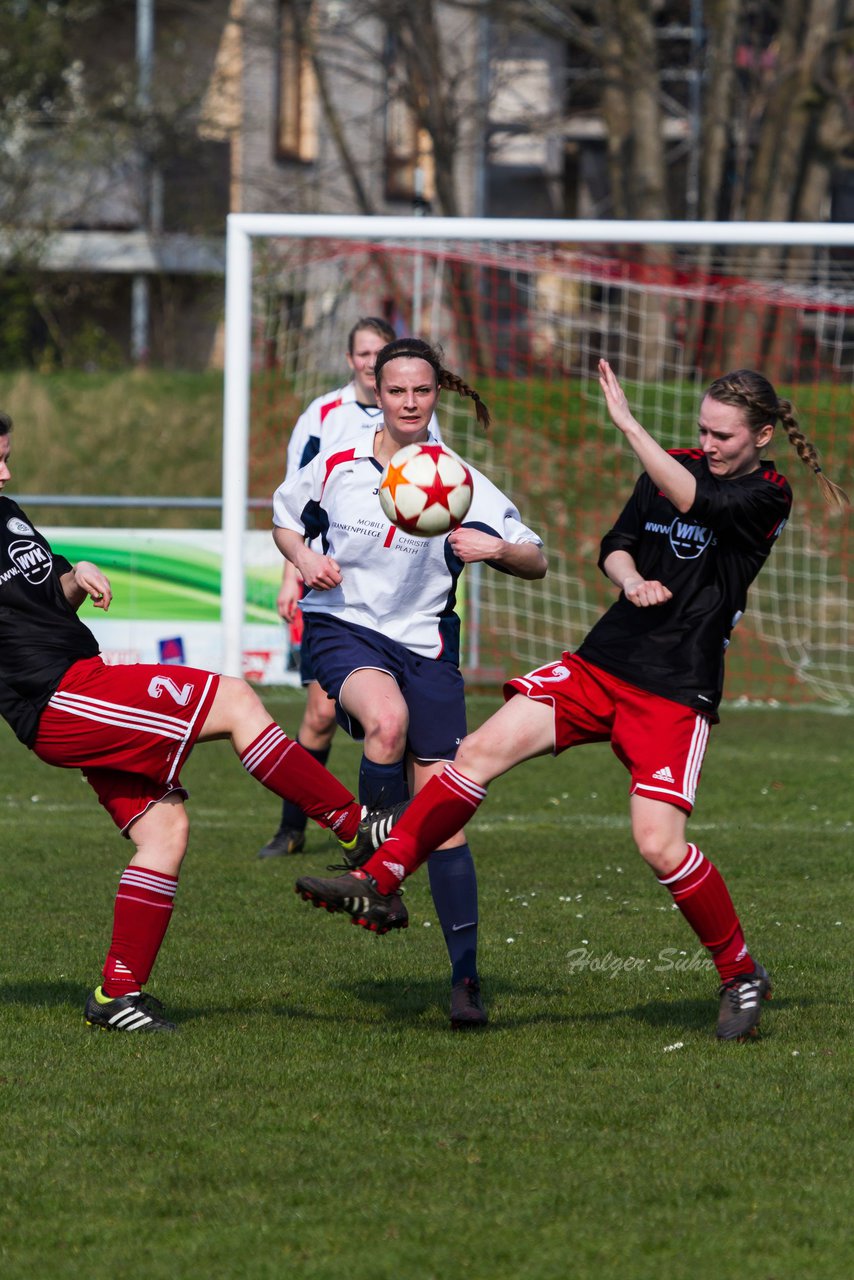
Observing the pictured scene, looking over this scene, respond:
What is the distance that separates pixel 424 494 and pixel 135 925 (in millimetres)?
1507

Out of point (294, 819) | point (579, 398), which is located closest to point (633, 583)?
point (294, 819)

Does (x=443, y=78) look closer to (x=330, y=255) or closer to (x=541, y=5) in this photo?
(x=541, y=5)

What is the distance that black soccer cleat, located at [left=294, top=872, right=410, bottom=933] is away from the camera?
4555mm

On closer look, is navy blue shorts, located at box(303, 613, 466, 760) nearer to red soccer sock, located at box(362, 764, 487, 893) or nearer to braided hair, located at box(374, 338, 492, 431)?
red soccer sock, located at box(362, 764, 487, 893)

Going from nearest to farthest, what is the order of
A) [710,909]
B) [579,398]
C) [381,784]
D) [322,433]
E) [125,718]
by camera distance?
[125,718] < [710,909] < [381,784] < [322,433] < [579,398]

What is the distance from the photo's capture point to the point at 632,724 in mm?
4859

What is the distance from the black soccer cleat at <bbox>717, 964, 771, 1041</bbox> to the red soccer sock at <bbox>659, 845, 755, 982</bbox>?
28 mm

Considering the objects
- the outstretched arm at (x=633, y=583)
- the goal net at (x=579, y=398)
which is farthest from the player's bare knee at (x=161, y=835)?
the goal net at (x=579, y=398)

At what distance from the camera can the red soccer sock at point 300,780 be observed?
482cm

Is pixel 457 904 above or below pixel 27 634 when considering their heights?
below

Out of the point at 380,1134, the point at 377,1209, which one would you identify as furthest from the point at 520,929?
the point at 377,1209

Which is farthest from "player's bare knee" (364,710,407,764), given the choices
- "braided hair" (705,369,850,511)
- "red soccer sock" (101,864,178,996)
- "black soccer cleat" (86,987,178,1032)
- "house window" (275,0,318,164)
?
"house window" (275,0,318,164)

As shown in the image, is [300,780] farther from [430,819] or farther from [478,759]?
[478,759]

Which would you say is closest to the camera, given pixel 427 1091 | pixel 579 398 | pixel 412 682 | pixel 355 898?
pixel 427 1091
